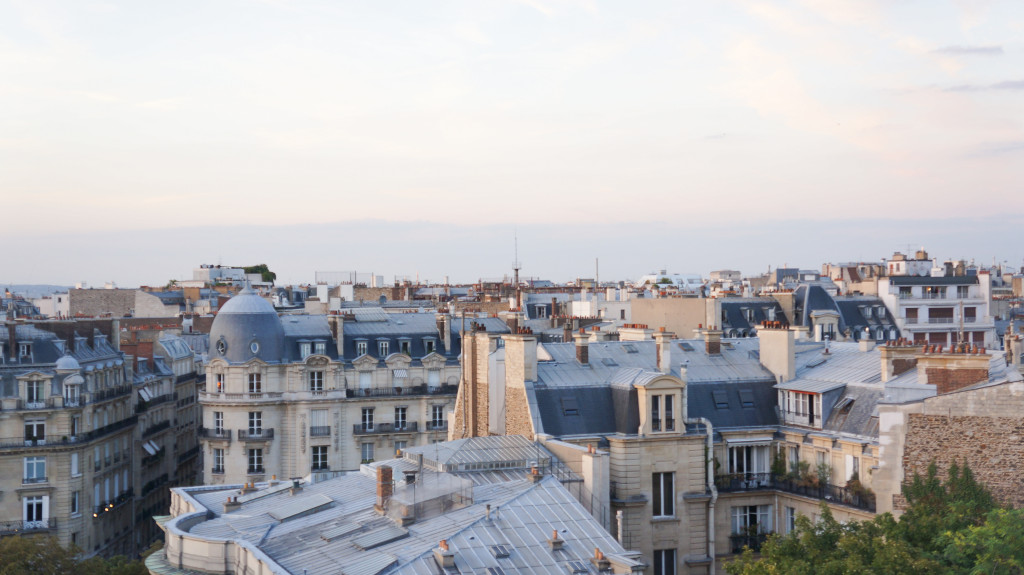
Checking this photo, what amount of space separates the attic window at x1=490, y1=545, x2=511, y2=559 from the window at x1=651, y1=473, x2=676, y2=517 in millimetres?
8374

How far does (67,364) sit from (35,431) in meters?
3.04

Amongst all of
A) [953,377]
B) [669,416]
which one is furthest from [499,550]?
[953,377]

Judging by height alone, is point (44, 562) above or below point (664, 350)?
below

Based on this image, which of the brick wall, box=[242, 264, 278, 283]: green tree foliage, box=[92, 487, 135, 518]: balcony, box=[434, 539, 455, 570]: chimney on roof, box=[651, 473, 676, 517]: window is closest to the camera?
box=[434, 539, 455, 570]: chimney on roof

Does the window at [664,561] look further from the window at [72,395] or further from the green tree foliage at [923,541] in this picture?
the window at [72,395]

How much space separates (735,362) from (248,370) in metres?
25.0

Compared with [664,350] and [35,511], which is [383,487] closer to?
[664,350]

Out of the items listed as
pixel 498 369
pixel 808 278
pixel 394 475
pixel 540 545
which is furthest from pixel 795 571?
pixel 808 278

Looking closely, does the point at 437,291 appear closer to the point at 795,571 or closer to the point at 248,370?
the point at 248,370

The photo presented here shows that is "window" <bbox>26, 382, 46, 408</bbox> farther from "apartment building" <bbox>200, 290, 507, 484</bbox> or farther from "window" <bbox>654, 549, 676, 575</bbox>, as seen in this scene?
"window" <bbox>654, 549, 676, 575</bbox>

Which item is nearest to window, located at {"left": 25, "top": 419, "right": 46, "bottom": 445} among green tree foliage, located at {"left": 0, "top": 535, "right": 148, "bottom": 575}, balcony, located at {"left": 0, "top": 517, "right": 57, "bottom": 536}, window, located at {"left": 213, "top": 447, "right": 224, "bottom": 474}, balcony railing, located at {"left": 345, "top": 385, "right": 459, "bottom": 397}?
balcony, located at {"left": 0, "top": 517, "right": 57, "bottom": 536}

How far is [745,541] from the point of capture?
31969mm

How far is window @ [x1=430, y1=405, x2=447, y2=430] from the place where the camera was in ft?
178

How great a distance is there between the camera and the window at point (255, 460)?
51.2 meters
